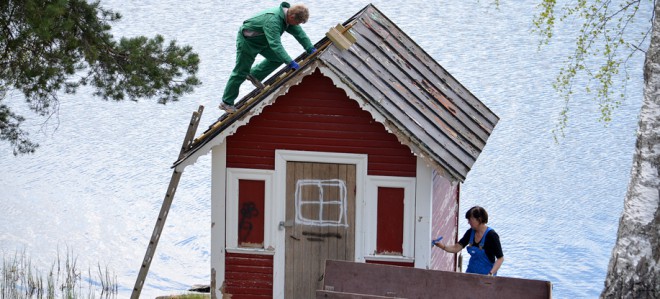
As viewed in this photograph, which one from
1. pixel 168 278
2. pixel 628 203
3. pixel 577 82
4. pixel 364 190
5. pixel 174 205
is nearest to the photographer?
pixel 628 203

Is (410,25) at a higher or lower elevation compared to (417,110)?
higher

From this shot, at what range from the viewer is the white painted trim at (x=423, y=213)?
10539 mm

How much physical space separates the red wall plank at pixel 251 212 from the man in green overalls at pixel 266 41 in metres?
0.97

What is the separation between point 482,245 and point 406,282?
958mm

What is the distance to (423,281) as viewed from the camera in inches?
385

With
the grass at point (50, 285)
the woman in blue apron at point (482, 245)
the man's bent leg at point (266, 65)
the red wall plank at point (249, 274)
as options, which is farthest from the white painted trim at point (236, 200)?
the grass at point (50, 285)

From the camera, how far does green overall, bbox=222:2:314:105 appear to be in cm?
1112

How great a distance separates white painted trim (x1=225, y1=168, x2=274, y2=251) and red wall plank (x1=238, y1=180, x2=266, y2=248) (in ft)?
0.12

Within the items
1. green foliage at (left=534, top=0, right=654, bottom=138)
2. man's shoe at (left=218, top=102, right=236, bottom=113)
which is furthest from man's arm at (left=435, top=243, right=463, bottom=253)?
green foliage at (left=534, top=0, right=654, bottom=138)

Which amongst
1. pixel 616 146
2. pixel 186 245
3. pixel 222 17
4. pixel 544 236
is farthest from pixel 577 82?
pixel 186 245

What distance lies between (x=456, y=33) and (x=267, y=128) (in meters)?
21.6

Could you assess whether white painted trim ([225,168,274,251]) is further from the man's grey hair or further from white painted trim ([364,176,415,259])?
the man's grey hair

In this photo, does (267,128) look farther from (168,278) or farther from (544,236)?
(544,236)

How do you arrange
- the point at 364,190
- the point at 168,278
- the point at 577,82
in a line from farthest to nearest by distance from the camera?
1. the point at 577,82
2. the point at 168,278
3. the point at 364,190
